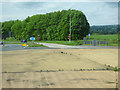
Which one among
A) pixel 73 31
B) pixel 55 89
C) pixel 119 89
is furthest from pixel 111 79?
pixel 73 31

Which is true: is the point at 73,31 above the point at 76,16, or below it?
below

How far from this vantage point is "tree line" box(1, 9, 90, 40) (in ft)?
162

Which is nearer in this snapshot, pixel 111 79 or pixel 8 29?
pixel 111 79

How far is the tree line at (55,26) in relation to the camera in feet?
162

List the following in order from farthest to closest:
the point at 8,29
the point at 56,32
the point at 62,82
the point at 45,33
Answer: the point at 8,29 → the point at 45,33 → the point at 56,32 → the point at 62,82

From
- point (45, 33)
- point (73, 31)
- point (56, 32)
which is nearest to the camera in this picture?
point (73, 31)

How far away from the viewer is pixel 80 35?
4947cm

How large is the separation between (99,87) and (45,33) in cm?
5433

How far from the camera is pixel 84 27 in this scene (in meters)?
50.3

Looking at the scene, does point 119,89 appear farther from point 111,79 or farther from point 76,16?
point 76,16

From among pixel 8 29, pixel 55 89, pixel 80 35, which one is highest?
pixel 8 29

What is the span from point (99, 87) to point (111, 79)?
56.3 inches

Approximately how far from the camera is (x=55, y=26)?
2197 inches

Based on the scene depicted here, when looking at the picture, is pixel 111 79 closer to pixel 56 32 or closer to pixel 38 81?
pixel 38 81
